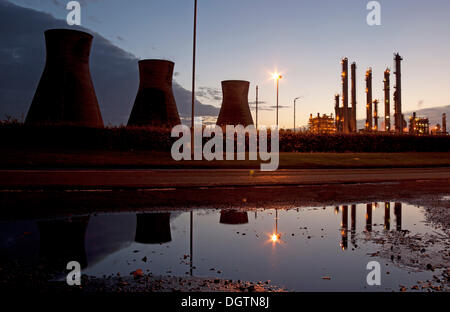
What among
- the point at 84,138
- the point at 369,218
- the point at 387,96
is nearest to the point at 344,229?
the point at 369,218

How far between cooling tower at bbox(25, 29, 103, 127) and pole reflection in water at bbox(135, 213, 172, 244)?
28.6 metres

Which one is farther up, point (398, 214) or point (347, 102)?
point (347, 102)

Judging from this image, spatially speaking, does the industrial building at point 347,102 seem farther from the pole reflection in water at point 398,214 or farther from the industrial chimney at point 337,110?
the pole reflection in water at point 398,214

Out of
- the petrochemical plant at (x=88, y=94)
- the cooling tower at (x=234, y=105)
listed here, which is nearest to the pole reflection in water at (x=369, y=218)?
the petrochemical plant at (x=88, y=94)

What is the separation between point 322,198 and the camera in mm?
10047

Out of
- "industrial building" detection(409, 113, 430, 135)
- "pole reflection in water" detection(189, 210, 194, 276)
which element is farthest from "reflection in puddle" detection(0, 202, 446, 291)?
"industrial building" detection(409, 113, 430, 135)

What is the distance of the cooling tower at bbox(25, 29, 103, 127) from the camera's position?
32.7 m

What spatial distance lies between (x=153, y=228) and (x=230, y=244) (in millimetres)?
1585

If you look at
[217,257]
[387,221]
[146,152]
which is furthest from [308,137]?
[217,257]

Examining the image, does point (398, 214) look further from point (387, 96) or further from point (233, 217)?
point (387, 96)

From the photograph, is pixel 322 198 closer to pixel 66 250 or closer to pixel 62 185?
pixel 66 250

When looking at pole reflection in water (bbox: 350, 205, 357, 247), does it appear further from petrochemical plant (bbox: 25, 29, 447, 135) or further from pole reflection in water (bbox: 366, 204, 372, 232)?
petrochemical plant (bbox: 25, 29, 447, 135)

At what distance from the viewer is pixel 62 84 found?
109 ft

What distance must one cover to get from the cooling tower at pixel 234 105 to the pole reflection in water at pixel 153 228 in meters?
39.5
